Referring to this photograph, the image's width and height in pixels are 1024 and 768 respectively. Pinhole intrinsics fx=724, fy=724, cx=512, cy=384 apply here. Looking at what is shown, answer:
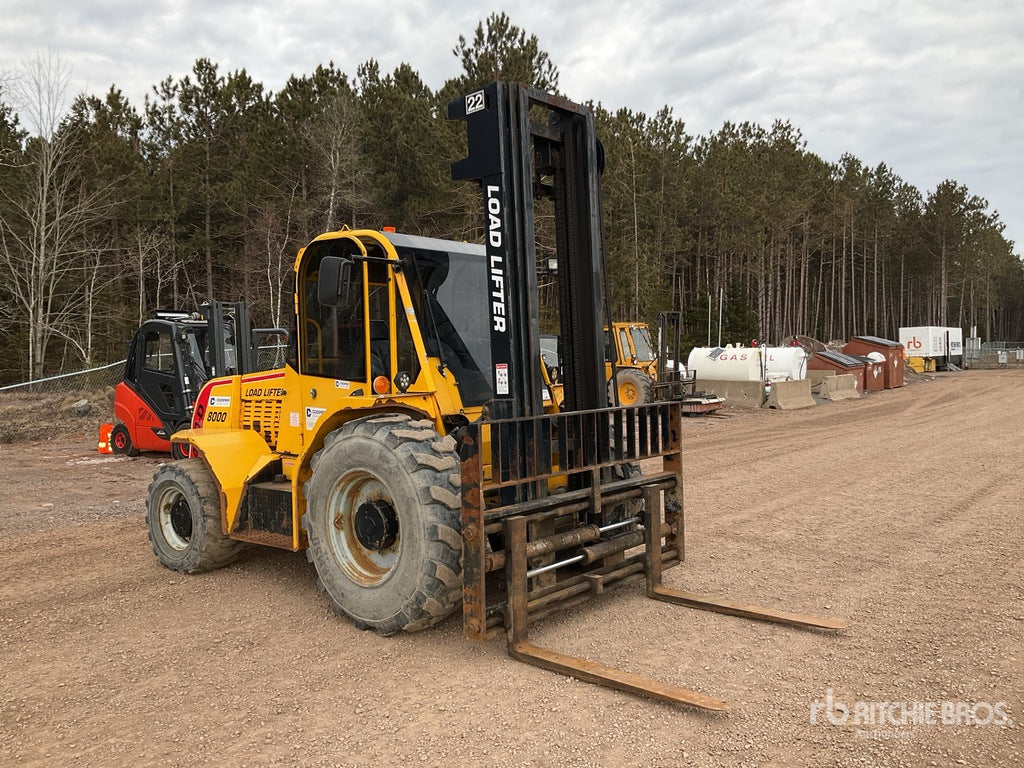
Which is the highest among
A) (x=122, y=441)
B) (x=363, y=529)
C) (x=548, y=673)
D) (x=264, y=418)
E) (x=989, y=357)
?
(x=264, y=418)

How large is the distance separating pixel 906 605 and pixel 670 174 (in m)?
36.4

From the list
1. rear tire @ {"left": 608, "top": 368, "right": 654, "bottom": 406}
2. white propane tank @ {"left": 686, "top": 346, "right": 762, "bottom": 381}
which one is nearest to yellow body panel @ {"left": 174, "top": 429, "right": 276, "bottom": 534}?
rear tire @ {"left": 608, "top": 368, "right": 654, "bottom": 406}

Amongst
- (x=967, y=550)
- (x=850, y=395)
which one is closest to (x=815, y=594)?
(x=967, y=550)

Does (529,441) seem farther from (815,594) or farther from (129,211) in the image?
(129,211)

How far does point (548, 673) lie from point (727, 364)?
68.1 feet

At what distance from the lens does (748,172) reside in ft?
Result: 142

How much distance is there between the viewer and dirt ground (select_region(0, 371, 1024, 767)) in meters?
3.22

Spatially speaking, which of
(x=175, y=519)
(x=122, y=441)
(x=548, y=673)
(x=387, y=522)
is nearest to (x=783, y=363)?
(x=122, y=441)

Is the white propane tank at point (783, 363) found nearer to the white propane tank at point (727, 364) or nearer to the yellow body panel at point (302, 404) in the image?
the white propane tank at point (727, 364)

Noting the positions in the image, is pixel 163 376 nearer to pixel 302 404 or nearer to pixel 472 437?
pixel 302 404

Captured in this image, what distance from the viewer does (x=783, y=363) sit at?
23.7 metres

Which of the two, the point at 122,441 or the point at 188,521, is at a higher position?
the point at 188,521

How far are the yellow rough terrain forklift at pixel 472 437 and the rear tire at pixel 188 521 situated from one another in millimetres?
30

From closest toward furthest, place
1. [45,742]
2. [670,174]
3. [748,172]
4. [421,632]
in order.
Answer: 1. [45,742]
2. [421,632]
3. [670,174]
4. [748,172]
